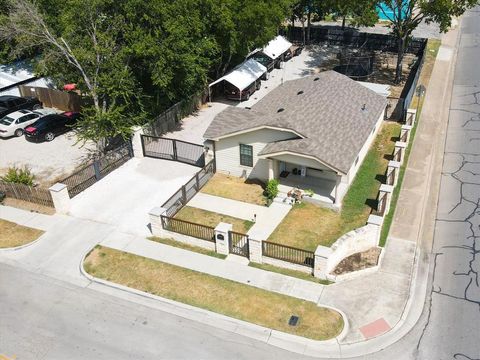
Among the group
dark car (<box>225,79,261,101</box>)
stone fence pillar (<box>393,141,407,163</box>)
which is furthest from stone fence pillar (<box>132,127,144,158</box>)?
stone fence pillar (<box>393,141,407,163</box>)

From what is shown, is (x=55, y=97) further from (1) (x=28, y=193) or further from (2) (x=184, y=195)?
(2) (x=184, y=195)

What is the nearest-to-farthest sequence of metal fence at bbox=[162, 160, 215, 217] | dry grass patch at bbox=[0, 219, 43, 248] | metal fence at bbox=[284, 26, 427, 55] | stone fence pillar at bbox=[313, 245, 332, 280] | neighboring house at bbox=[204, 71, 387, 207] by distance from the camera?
stone fence pillar at bbox=[313, 245, 332, 280] < dry grass patch at bbox=[0, 219, 43, 248] < metal fence at bbox=[162, 160, 215, 217] < neighboring house at bbox=[204, 71, 387, 207] < metal fence at bbox=[284, 26, 427, 55]

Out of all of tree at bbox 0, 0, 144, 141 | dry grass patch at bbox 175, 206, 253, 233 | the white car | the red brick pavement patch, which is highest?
tree at bbox 0, 0, 144, 141

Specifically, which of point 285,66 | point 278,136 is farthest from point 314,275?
point 285,66

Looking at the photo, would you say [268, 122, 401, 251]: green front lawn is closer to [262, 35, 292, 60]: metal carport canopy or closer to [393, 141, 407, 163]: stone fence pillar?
[393, 141, 407, 163]: stone fence pillar

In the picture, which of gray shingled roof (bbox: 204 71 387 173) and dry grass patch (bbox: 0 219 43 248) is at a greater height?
gray shingled roof (bbox: 204 71 387 173)

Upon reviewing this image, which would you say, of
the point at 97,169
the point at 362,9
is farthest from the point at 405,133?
the point at 97,169

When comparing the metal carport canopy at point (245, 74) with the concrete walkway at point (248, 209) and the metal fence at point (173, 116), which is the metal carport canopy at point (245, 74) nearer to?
the metal fence at point (173, 116)
